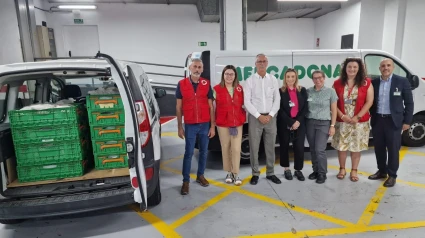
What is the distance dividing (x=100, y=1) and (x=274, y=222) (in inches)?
430

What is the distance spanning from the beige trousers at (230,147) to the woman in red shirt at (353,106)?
56.5 inches

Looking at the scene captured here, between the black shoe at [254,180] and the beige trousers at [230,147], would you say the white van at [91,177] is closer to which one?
the beige trousers at [230,147]

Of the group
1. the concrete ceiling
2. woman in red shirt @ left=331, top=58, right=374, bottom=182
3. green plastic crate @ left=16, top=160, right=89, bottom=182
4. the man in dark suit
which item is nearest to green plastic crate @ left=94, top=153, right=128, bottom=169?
green plastic crate @ left=16, top=160, right=89, bottom=182

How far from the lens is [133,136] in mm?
2541

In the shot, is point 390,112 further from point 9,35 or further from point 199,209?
point 9,35

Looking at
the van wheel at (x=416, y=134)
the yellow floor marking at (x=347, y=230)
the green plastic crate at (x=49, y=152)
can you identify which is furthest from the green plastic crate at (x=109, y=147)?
the van wheel at (x=416, y=134)

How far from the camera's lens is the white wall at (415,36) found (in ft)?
28.1

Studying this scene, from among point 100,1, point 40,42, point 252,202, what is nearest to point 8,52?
point 40,42

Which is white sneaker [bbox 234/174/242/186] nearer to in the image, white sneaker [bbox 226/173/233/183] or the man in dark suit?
white sneaker [bbox 226/173/233/183]

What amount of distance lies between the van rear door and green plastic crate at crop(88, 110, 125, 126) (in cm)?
61

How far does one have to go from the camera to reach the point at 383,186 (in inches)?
151

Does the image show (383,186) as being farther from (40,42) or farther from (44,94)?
(40,42)

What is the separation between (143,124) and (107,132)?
2.34ft

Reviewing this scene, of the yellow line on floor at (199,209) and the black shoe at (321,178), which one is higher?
the black shoe at (321,178)
